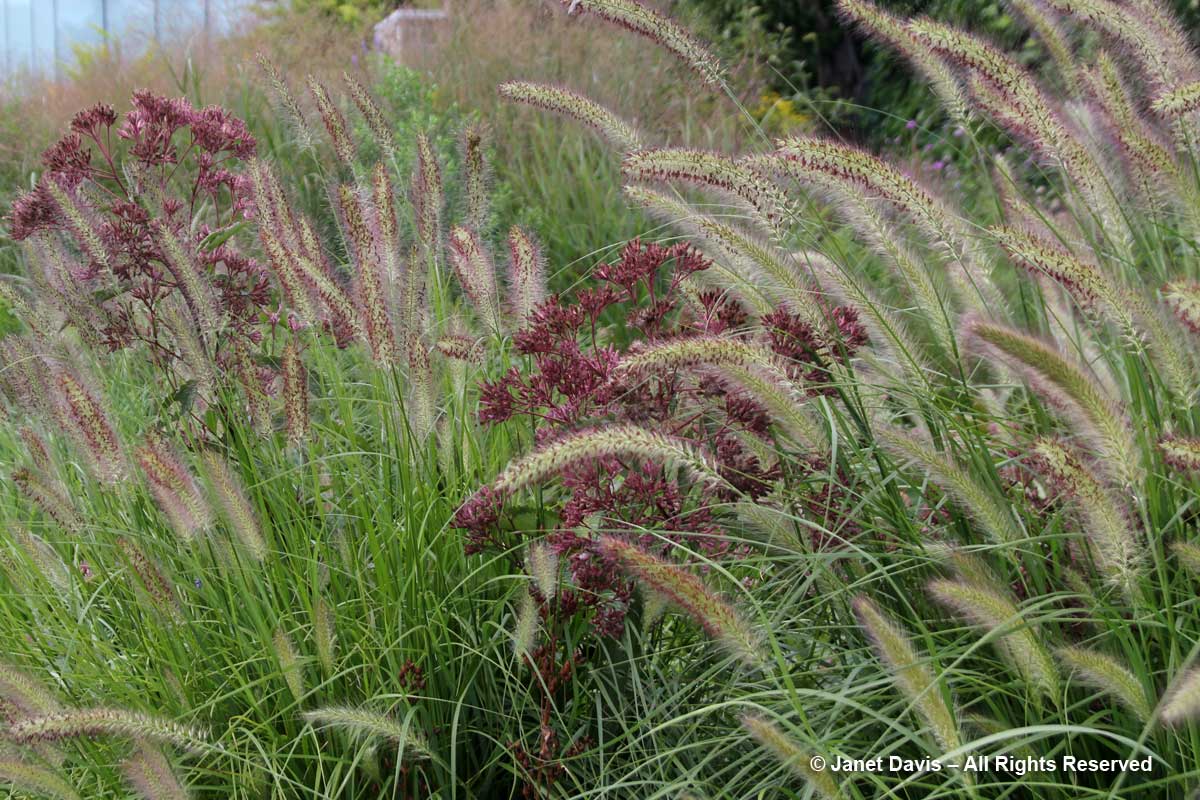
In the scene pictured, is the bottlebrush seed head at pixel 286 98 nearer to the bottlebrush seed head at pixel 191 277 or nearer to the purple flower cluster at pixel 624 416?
the bottlebrush seed head at pixel 191 277

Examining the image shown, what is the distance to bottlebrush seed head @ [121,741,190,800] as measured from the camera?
1.99 metres

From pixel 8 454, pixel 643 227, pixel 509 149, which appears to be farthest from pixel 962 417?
pixel 509 149

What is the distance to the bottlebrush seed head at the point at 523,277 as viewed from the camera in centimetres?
282

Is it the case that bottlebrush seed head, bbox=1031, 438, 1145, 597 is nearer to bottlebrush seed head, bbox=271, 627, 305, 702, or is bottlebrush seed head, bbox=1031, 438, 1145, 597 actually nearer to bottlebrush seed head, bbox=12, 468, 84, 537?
bottlebrush seed head, bbox=271, 627, 305, 702

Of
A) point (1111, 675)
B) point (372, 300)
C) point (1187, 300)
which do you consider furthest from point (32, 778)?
point (1187, 300)

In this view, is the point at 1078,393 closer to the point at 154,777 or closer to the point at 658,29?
the point at 658,29

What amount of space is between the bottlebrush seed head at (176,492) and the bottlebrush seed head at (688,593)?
0.87 meters

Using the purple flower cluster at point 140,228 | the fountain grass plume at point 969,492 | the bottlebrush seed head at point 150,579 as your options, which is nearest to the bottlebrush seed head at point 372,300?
the purple flower cluster at point 140,228

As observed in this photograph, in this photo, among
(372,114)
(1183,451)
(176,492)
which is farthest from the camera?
(372,114)

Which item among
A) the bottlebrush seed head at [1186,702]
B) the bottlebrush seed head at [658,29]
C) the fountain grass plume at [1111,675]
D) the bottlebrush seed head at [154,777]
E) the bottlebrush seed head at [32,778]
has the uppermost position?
the bottlebrush seed head at [658,29]

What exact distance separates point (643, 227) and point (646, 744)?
457cm

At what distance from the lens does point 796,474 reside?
8.48ft

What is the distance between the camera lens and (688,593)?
6.04 feet

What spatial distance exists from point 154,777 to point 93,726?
123 millimetres
